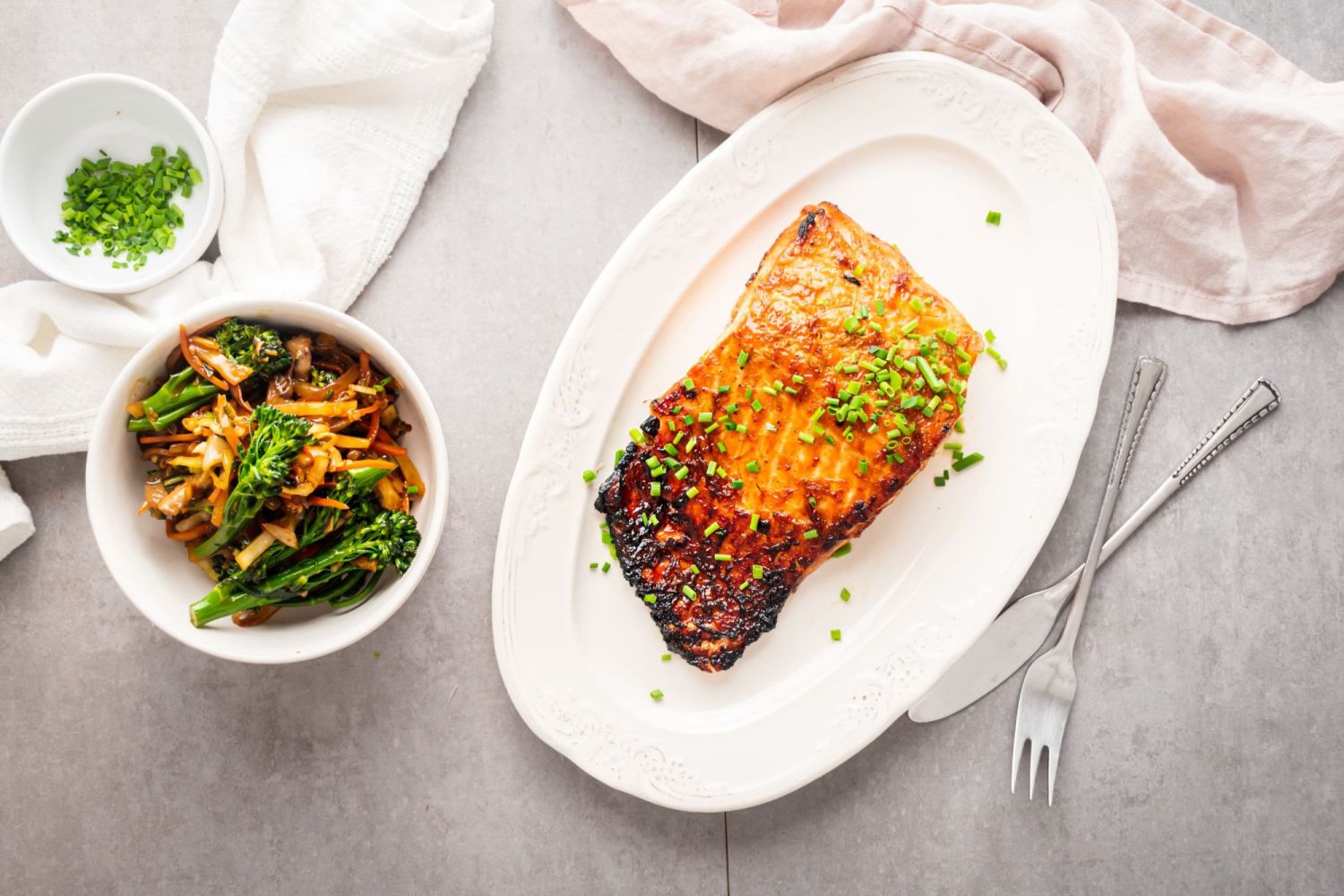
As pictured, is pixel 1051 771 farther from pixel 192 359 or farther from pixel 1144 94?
pixel 192 359

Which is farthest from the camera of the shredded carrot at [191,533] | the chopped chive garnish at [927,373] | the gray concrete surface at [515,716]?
the gray concrete surface at [515,716]

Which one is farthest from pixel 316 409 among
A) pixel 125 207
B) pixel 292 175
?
pixel 125 207

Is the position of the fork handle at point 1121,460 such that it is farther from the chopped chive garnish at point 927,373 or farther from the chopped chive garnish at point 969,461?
the chopped chive garnish at point 927,373

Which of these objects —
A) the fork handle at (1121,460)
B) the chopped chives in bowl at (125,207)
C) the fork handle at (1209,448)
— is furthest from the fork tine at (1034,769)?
the chopped chives in bowl at (125,207)

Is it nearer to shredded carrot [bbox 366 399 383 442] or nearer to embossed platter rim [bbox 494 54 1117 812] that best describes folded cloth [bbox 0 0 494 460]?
shredded carrot [bbox 366 399 383 442]

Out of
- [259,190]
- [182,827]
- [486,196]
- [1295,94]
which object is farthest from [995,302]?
[182,827]

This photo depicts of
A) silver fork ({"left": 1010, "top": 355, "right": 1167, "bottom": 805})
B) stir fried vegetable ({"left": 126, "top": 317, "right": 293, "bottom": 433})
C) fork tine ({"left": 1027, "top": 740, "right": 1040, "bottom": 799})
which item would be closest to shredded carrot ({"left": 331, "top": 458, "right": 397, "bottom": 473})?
stir fried vegetable ({"left": 126, "top": 317, "right": 293, "bottom": 433})
